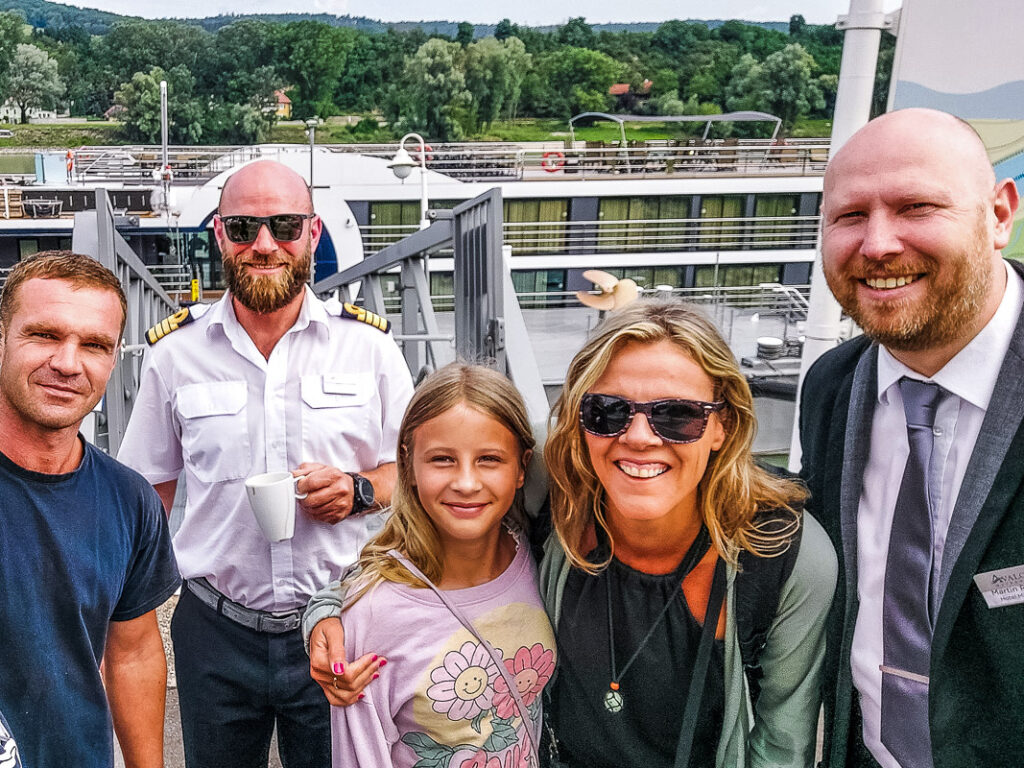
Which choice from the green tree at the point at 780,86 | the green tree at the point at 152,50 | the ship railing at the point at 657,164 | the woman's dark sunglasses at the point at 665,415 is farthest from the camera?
the green tree at the point at 152,50

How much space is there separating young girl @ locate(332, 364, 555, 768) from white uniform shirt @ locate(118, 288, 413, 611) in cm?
45

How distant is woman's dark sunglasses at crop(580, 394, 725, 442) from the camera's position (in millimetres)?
1364

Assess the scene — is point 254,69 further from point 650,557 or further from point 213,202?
point 650,557

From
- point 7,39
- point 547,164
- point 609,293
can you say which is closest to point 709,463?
point 609,293

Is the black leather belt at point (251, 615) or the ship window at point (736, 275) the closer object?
the black leather belt at point (251, 615)

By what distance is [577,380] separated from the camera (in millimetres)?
1439

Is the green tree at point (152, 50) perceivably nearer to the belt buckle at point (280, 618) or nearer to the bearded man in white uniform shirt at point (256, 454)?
the bearded man in white uniform shirt at point (256, 454)

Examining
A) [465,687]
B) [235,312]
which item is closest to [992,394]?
[465,687]

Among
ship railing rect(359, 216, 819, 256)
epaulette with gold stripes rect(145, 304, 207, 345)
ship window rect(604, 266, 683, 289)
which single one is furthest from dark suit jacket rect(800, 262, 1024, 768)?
ship window rect(604, 266, 683, 289)

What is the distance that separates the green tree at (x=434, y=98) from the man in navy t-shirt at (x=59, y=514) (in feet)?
204

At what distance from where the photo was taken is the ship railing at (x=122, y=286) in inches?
123

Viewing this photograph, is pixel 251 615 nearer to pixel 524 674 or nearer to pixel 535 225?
pixel 524 674

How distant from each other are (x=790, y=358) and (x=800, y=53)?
5945 cm

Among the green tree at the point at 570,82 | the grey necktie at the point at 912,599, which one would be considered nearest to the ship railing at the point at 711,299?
the grey necktie at the point at 912,599
